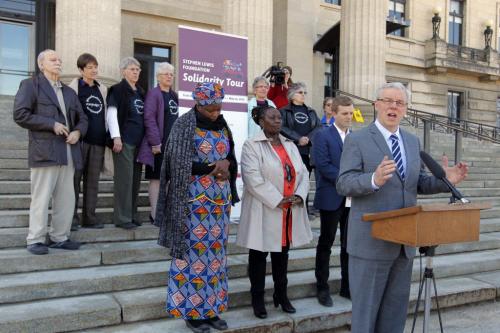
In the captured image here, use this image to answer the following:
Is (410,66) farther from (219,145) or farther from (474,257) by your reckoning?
(219,145)

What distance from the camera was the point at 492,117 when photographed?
2475 centimetres

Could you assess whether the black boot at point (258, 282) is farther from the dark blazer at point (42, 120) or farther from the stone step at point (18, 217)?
the stone step at point (18, 217)

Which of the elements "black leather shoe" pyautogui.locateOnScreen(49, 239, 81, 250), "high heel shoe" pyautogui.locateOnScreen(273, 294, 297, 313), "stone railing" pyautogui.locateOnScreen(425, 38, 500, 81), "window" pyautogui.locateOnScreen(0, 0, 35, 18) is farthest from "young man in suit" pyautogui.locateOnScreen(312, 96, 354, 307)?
"stone railing" pyautogui.locateOnScreen(425, 38, 500, 81)

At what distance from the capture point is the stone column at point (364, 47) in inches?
579

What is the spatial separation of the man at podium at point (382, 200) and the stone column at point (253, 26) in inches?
314

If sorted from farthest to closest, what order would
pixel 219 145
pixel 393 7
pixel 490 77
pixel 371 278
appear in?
pixel 490 77 → pixel 393 7 → pixel 219 145 → pixel 371 278

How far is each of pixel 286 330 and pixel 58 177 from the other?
2.85 metres

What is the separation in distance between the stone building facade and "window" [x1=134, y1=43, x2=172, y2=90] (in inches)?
1.2

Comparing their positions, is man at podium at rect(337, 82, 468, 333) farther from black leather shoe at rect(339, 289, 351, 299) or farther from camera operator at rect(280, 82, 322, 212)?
camera operator at rect(280, 82, 322, 212)

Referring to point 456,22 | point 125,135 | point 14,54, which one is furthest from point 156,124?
point 456,22

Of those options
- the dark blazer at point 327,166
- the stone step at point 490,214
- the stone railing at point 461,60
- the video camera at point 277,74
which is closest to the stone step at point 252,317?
the dark blazer at point 327,166

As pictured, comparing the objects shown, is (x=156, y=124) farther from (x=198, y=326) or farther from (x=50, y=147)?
(x=198, y=326)

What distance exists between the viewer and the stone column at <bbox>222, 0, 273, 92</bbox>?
10.9 m

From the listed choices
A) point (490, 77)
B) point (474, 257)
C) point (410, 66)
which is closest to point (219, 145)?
point (474, 257)
